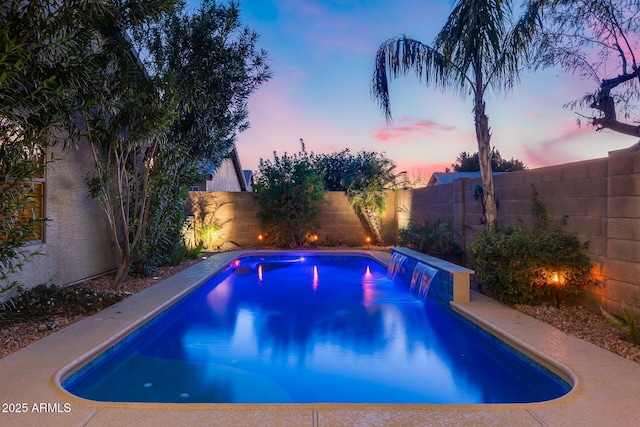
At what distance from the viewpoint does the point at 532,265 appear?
5492 millimetres

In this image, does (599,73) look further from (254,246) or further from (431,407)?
(254,246)

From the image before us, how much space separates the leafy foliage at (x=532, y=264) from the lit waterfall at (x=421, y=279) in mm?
1326

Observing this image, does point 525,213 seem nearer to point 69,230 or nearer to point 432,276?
point 432,276

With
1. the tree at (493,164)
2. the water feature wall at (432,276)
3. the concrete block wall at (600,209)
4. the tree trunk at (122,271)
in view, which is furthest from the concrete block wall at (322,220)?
the tree at (493,164)

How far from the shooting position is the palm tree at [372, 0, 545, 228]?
6965mm

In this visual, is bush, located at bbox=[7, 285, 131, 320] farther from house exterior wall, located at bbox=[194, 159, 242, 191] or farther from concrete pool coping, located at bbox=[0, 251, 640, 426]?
house exterior wall, located at bbox=[194, 159, 242, 191]

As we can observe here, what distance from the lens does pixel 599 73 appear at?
881cm

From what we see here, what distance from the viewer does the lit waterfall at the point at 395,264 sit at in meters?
9.53

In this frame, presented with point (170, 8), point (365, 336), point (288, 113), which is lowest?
point (365, 336)

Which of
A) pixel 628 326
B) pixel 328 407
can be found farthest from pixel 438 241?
pixel 328 407

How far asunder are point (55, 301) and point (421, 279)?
5.69 meters

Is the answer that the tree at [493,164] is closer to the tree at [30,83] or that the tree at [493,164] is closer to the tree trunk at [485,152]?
the tree trunk at [485,152]

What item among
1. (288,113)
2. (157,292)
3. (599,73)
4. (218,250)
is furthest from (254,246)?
(599,73)

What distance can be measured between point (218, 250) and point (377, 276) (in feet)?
19.0
